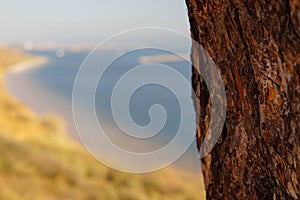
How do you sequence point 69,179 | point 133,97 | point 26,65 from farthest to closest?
point 26,65 → point 69,179 → point 133,97

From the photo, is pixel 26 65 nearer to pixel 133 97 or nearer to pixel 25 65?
pixel 25 65

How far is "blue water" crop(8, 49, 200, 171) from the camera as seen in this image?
226cm

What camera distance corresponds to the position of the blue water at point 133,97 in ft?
7.41

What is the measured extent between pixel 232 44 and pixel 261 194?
42cm

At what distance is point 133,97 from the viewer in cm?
236

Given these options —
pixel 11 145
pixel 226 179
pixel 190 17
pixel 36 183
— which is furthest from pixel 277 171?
pixel 11 145

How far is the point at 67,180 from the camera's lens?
289 inches

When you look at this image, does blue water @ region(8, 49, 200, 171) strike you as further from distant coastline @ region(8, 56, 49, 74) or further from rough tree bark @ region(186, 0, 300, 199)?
distant coastline @ region(8, 56, 49, 74)

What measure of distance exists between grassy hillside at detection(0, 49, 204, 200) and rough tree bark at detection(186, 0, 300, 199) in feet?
16.7

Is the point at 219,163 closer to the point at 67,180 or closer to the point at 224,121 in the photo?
the point at 224,121

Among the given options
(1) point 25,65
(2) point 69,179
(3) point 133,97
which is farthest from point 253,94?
(1) point 25,65

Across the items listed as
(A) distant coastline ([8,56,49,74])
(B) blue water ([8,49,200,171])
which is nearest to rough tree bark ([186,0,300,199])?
(B) blue water ([8,49,200,171])

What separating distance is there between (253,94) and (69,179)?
638cm

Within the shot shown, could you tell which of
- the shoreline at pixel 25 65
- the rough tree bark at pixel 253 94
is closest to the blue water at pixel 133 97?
the rough tree bark at pixel 253 94
